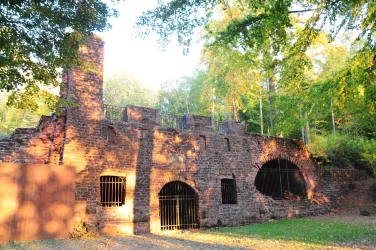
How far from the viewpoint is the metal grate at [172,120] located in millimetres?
12750

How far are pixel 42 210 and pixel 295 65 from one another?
801cm

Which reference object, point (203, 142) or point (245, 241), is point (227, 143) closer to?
point (203, 142)

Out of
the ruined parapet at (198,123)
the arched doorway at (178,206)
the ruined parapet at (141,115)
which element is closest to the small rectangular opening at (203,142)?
the ruined parapet at (198,123)

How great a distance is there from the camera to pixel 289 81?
383 inches

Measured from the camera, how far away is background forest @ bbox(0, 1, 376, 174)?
A: 781cm

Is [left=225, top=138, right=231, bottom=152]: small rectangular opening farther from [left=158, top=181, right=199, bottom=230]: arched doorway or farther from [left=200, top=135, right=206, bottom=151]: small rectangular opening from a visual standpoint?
[left=158, top=181, right=199, bottom=230]: arched doorway

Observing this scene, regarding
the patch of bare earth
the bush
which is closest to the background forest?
the bush

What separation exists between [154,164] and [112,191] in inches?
67.4

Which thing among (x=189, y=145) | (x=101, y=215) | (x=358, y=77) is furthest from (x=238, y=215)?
(x=358, y=77)

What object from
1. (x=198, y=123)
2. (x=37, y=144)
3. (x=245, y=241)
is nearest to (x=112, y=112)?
(x=37, y=144)

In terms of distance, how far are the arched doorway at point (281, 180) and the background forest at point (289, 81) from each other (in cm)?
166

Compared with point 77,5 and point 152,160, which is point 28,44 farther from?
point 152,160

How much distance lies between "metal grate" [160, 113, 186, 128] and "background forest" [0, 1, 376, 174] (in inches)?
119

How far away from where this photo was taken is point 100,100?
1057cm
